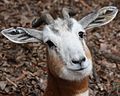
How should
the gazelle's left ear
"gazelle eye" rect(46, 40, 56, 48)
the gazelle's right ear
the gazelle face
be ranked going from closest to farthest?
the gazelle face, "gazelle eye" rect(46, 40, 56, 48), the gazelle's right ear, the gazelle's left ear

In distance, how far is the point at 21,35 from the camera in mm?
5645

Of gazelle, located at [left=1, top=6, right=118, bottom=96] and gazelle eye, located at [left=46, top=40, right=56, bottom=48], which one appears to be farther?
gazelle eye, located at [left=46, top=40, right=56, bottom=48]

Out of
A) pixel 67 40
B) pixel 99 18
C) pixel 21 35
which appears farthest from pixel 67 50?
pixel 99 18

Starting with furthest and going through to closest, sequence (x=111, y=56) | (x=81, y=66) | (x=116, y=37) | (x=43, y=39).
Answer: (x=116, y=37), (x=111, y=56), (x=43, y=39), (x=81, y=66)

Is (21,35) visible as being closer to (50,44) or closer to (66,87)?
(50,44)

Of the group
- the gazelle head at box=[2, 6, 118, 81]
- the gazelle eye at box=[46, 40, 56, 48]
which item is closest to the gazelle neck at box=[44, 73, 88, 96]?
the gazelle head at box=[2, 6, 118, 81]

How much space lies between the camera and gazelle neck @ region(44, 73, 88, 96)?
543 cm

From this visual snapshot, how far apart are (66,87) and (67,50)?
55 centimetres

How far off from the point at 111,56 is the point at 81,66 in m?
2.86

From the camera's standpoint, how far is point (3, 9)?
29.9 feet

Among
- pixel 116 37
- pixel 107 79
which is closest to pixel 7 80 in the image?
pixel 107 79

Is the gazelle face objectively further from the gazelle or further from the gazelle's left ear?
the gazelle's left ear

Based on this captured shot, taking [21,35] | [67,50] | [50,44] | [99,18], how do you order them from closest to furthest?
[67,50] → [50,44] → [21,35] → [99,18]

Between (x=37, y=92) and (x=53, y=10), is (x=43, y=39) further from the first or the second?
(x=53, y=10)
